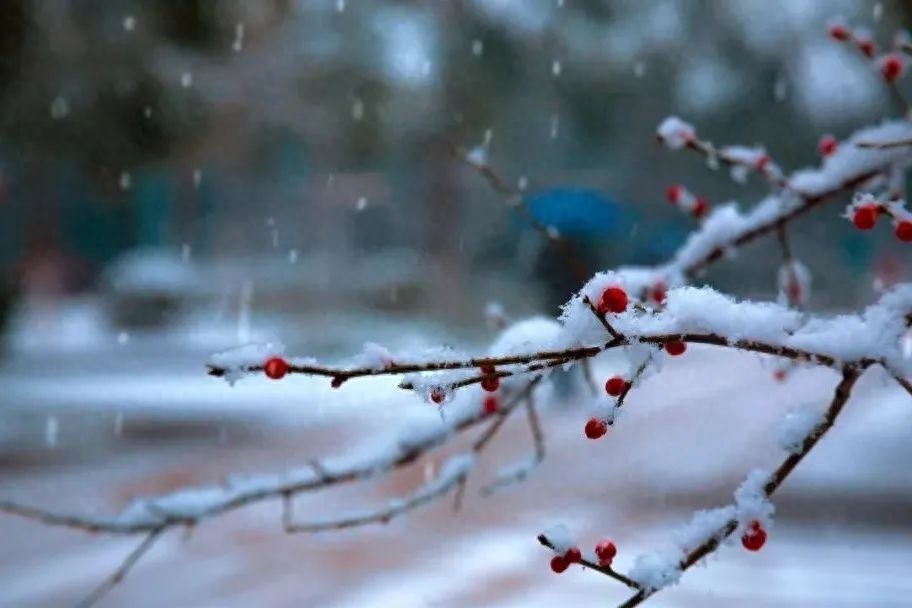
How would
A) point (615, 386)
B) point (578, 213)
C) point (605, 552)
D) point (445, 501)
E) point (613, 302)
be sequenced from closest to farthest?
point (613, 302), point (615, 386), point (605, 552), point (445, 501), point (578, 213)

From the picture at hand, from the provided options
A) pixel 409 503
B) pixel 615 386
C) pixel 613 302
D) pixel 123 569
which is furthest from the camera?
pixel 409 503

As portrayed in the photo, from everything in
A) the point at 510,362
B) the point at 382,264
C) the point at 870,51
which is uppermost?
the point at 382,264

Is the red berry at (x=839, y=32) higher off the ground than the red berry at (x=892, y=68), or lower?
higher

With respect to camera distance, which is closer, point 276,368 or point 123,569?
point 276,368

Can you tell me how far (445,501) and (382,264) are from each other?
17774 millimetres

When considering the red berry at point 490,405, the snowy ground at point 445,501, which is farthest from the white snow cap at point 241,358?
the red berry at point 490,405

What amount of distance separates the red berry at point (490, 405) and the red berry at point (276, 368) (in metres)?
1.18

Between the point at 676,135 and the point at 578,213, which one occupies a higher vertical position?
the point at 578,213

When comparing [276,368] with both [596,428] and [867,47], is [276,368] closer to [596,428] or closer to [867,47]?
[596,428]

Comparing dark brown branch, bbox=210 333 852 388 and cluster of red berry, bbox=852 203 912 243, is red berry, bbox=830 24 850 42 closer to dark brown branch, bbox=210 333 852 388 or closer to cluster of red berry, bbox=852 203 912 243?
cluster of red berry, bbox=852 203 912 243

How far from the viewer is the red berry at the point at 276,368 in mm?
1139

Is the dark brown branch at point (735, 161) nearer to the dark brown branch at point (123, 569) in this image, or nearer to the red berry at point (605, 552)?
the red berry at point (605, 552)

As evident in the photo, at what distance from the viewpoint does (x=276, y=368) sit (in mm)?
1144

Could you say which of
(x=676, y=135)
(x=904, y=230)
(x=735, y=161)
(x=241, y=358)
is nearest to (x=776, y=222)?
(x=735, y=161)
